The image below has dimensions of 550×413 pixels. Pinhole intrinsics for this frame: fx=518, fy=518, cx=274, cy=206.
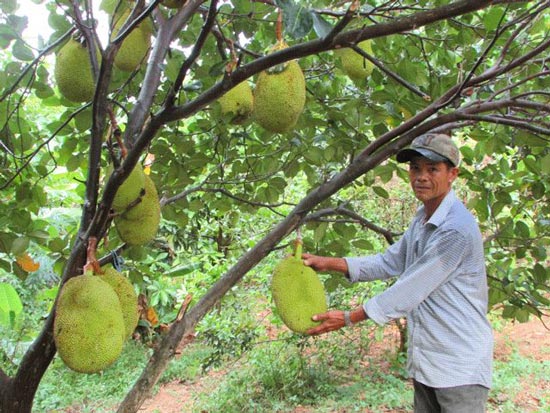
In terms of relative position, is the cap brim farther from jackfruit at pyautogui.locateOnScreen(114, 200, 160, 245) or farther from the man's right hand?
jackfruit at pyautogui.locateOnScreen(114, 200, 160, 245)

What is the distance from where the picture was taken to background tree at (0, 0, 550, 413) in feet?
3.26

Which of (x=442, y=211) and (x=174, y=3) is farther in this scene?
(x=442, y=211)

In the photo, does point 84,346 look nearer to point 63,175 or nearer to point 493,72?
point 493,72

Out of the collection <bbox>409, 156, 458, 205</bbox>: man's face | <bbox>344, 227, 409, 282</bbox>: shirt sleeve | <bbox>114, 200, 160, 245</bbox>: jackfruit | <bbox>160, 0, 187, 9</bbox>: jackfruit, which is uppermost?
<bbox>160, 0, 187, 9</bbox>: jackfruit

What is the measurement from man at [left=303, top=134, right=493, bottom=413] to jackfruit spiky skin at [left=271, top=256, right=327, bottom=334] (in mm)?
31

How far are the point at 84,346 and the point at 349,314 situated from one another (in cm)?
Answer: 76

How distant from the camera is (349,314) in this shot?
1461 mm

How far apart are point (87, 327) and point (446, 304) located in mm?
1011

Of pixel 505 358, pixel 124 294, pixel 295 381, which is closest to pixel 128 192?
pixel 124 294

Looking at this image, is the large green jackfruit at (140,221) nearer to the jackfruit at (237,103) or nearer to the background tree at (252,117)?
the background tree at (252,117)

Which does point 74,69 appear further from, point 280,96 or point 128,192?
point 280,96

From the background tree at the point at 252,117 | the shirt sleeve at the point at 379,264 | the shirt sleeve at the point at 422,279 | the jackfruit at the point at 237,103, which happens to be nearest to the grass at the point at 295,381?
the background tree at the point at 252,117

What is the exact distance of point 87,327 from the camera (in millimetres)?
957

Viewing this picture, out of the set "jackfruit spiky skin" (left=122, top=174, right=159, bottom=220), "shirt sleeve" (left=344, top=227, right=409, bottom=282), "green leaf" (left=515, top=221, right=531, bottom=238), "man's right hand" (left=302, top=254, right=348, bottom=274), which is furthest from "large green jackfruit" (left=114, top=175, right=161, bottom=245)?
"green leaf" (left=515, top=221, right=531, bottom=238)
